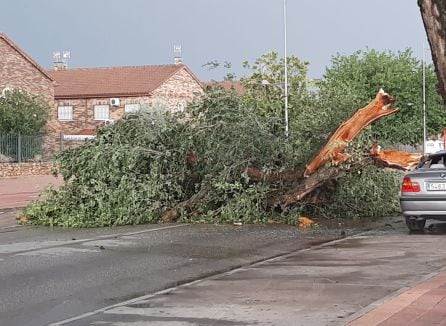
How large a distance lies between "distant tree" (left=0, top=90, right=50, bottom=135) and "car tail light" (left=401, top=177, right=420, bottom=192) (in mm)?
30347

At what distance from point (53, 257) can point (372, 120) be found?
6652 millimetres

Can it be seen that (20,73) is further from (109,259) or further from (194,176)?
(109,259)

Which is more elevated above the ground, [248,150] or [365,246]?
[248,150]

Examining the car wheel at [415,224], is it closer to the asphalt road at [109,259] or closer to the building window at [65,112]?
the asphalt road at [109,259]

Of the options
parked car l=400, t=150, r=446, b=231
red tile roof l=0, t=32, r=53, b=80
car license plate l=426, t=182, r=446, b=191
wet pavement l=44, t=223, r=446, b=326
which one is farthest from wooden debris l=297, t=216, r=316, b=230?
red tile roof l=0, t=32, r=53, b=80

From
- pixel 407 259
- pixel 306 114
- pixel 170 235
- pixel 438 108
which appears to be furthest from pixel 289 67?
pixel 407 259

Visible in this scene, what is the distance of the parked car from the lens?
12.3 meters

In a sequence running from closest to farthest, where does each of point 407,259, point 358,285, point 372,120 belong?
point 358,285
point 407,259
point 372,120

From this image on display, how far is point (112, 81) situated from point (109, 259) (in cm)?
5002

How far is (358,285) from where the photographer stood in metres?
8.07

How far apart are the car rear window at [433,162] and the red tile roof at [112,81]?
43.4 metres

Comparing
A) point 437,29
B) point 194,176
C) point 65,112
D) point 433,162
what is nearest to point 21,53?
point 65,112

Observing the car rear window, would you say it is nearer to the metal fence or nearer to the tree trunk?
the tree trunk

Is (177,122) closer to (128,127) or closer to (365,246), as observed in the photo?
(128,127)
